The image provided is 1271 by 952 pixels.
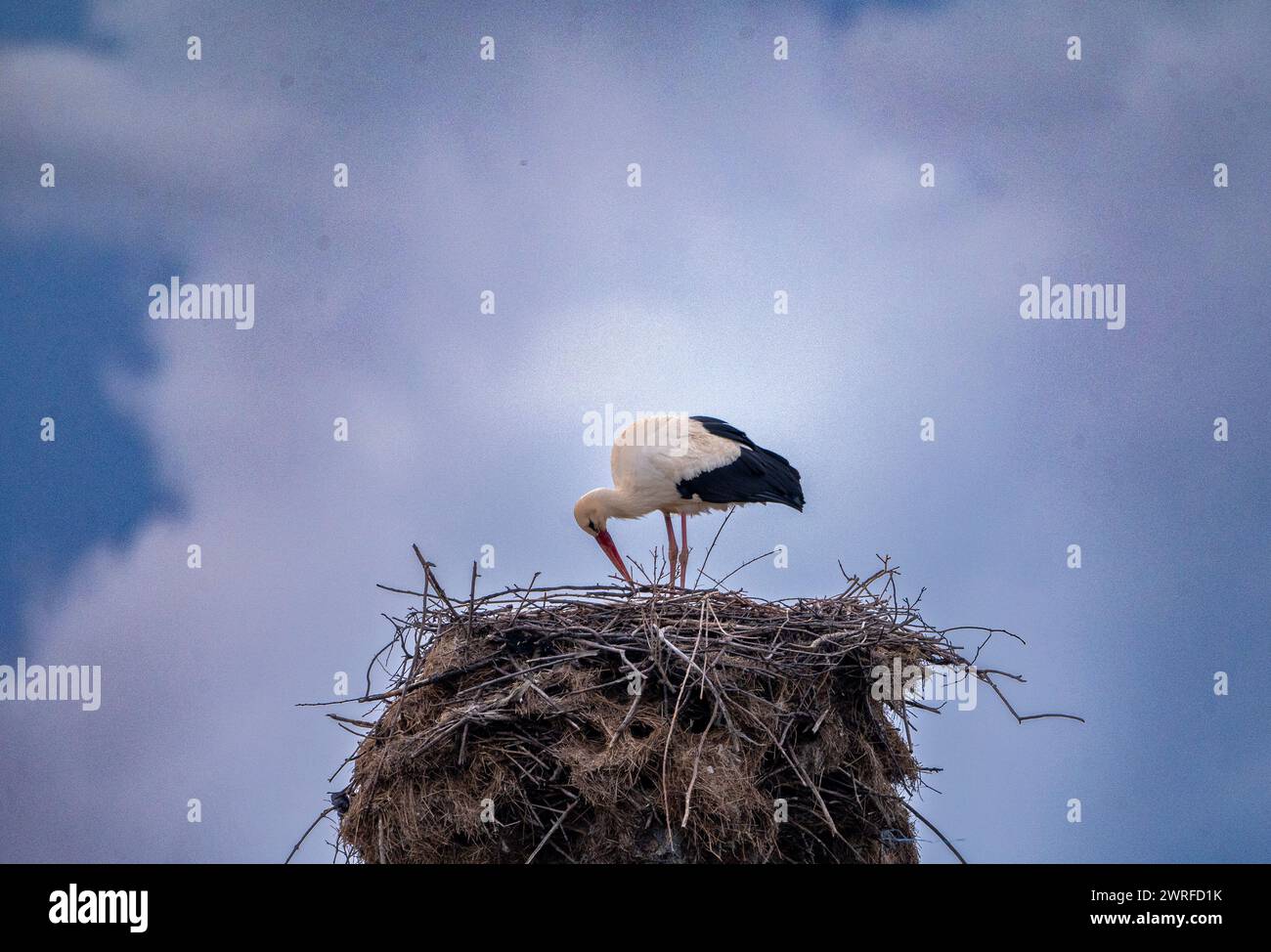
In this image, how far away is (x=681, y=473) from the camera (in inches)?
381

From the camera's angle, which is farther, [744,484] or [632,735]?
[744,484]

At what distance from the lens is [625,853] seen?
658cm

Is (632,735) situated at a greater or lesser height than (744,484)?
lesser

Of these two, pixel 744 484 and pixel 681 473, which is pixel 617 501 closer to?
pixel 681 473

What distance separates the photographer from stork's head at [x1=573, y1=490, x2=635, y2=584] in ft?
32.3

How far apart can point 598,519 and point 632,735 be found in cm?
346

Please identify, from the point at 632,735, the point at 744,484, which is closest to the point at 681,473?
the point at 744,484

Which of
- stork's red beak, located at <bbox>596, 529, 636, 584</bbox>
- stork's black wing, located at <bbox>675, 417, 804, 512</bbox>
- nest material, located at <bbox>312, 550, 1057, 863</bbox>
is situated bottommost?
nest material, located at <bbox>312, 550, 1057, 863</bbox>

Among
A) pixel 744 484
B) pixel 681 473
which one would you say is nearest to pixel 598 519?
pixel 681 473

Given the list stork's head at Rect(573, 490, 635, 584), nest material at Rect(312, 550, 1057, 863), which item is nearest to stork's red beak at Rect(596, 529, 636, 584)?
stork's head at Rect(573, 490, 635, 584)

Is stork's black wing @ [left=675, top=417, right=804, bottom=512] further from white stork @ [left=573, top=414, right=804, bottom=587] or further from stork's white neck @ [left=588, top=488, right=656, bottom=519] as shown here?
stork's white neck @ [left=588, top=488, right=656, bottom=519]

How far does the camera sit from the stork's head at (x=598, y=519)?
32.3 ft

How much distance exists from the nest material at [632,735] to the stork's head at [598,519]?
2.61 meters
